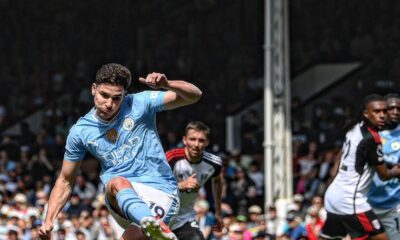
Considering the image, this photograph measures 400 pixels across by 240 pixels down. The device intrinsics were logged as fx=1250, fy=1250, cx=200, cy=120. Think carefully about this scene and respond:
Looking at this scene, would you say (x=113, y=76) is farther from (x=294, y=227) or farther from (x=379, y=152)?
(x=294, y=227)

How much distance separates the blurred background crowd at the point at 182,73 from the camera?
22234mm

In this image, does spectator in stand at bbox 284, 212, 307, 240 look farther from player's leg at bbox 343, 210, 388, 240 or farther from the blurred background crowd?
player's leg at bbox 343, 210, 388, 240

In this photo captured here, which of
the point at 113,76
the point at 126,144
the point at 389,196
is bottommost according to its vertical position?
the point at 389,196

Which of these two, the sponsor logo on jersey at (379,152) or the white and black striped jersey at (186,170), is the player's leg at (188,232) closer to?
the white and black striped jersey at (186,170)

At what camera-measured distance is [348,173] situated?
1220 cm

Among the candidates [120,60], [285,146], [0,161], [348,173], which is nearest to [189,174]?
[348,173]

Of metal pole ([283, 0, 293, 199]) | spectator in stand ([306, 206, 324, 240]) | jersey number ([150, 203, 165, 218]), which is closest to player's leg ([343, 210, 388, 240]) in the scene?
jersey number ([150, 203, 165, 218])

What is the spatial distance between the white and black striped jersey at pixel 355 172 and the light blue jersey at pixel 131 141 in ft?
8.66

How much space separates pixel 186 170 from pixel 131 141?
290 centimetres

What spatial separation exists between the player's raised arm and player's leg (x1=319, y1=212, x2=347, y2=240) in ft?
10.9

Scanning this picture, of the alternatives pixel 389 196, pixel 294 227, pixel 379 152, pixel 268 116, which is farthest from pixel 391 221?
pixel 268 116

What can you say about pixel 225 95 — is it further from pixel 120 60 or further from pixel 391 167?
pixel 391 167

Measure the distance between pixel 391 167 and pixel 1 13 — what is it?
19.7 m

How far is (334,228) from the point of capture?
41.2 ft
